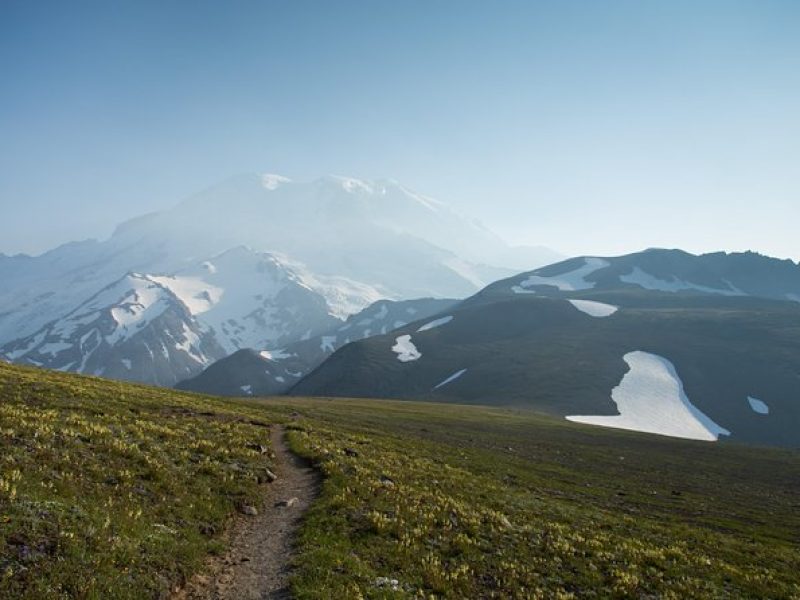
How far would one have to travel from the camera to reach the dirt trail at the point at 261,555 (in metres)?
13.0

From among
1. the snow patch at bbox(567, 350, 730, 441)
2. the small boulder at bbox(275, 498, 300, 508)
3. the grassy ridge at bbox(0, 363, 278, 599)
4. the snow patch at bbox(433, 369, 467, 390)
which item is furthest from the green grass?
the snow patch at bbox(433, 369, 467, 390)

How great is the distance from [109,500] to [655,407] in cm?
15108

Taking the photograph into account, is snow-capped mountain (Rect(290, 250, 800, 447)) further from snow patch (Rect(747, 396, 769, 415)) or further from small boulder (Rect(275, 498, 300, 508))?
small boulder (Rect(275, 498, 300, 508))

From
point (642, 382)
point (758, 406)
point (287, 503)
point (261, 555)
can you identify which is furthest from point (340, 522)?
point (758, 406)

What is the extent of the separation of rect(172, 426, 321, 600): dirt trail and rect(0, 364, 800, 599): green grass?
0.51 meters

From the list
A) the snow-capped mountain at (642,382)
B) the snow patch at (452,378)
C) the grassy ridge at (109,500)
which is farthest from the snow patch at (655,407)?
the grassy ridge at (109,500)

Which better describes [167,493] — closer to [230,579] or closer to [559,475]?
[230,579]

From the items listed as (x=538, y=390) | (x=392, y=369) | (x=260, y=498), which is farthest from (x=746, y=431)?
(x=260, y=498)

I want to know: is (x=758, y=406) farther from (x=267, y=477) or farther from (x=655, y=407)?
(x=267, y=477)

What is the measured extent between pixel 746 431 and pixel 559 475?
124 metres

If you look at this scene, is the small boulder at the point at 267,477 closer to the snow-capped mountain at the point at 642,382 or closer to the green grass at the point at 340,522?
the green grass at the point at 340,522

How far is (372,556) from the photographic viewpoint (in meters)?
15.8

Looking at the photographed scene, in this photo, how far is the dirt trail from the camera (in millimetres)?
Result: 12977

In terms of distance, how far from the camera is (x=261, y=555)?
50.2 feet
